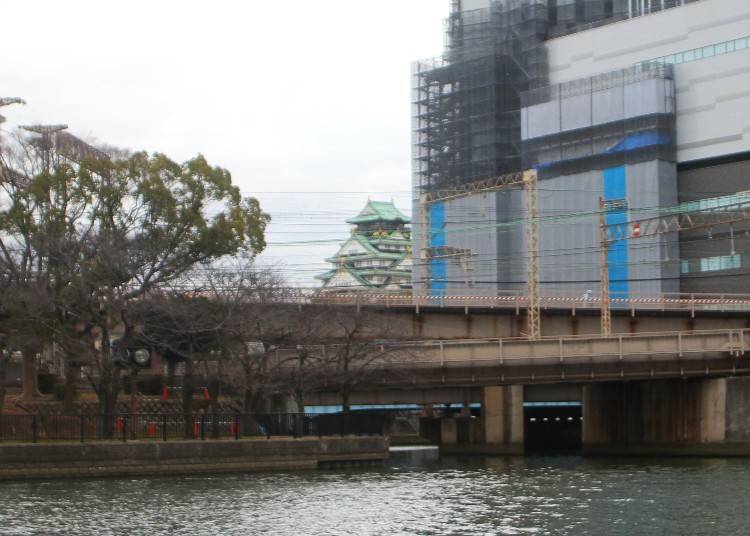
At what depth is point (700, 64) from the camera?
139 m

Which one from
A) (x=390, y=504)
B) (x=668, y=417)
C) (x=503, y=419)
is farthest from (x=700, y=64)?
(x=390, y=504)

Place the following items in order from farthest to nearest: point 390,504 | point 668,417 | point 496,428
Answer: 1. point 496,428
2. point 668,417
3. point 390,504

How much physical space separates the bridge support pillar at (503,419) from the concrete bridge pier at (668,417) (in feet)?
18.3

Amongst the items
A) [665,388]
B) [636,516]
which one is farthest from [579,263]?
[636,516]

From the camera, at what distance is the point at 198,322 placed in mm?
68625

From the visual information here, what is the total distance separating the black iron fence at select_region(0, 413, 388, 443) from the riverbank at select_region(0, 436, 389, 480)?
117 centimetres

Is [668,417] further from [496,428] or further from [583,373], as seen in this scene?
[496,428]

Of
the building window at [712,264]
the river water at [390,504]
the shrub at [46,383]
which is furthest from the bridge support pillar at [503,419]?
the building window at [712,264]

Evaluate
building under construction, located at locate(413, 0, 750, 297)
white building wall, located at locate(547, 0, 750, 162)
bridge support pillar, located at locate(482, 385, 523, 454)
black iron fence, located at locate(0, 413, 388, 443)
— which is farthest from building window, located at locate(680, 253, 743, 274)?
black iron fence, located at locate(0, 413, 388, 443)

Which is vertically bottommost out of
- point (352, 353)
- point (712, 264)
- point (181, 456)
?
point (181, 456)

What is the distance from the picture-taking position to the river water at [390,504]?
39.2m

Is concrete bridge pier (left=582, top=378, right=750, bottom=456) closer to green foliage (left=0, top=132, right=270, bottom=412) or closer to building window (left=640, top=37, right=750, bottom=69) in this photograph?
green foliage (left=0, top=132, right=270, bottom=412)

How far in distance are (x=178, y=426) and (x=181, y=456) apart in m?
4.63

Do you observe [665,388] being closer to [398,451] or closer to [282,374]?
[398,451]
